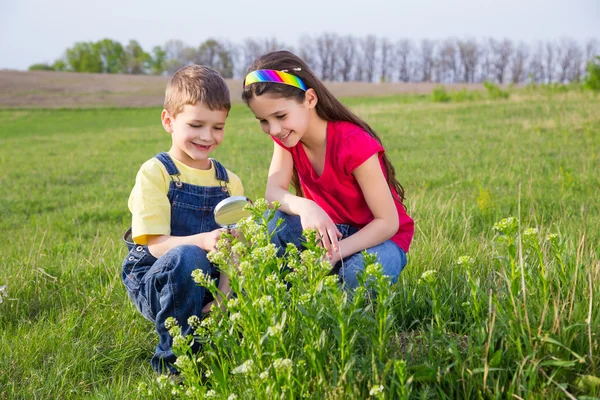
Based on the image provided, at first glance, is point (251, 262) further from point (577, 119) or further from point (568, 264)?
point (577, 119)

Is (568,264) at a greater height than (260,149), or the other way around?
(568,264)

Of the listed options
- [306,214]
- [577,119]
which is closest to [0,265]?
[306,214]

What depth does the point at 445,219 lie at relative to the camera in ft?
15.6

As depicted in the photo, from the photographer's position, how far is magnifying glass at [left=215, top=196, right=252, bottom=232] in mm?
2539

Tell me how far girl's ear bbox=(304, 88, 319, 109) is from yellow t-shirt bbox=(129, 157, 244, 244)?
74 centimetres

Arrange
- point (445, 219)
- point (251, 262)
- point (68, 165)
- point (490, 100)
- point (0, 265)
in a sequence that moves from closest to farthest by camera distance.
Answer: point (251, 262)
point (0, 265)
point (445, 219)
point (68, 165)
point (490, 100)

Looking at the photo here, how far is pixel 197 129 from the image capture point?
311 centimetres

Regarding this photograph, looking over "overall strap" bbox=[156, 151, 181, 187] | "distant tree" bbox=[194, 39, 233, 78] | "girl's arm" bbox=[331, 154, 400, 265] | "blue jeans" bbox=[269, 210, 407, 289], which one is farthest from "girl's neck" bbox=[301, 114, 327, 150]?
"distant tree" bbox=[194, 39, 233, 78]

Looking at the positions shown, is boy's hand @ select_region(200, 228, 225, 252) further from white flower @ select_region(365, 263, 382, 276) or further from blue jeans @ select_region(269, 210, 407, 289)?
white flower @ select_region(365, 263, 382, 276)

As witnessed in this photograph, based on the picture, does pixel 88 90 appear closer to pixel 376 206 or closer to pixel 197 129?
pixel 197 129

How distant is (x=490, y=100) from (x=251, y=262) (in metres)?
23.0

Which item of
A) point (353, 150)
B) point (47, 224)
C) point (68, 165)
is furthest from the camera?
point (68, 165)

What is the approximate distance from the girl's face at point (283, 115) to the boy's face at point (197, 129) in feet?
0.72

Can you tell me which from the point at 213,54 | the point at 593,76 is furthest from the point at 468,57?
the point at 593,76
